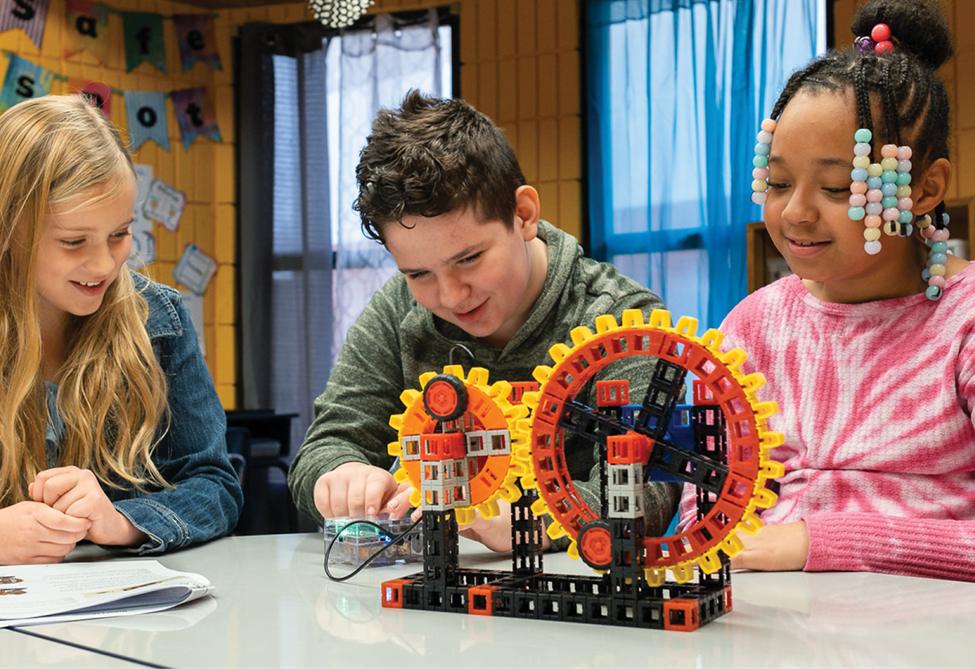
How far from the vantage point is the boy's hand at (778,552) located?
1083 millimetres

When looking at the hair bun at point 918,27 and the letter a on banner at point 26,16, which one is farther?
the letter a on banner at point 26,16

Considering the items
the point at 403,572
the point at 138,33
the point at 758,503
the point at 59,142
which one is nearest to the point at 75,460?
the point at 59,142

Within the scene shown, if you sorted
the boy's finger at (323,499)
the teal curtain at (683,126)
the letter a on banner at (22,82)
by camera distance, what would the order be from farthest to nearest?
the letter a on banner at (22,82) < the teal curtain at (683,126) < the boy's finger at (323,499)

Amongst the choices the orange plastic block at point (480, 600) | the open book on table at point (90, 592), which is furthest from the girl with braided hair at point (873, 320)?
the open book on table at point (90, 592)

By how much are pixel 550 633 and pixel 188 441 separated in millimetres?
843

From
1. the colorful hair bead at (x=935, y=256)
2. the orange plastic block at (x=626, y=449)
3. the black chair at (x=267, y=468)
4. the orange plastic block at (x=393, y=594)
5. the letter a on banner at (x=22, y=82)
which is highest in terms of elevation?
the letter a on banner at (x=22, y=82)

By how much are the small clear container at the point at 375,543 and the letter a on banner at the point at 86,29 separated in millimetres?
3503

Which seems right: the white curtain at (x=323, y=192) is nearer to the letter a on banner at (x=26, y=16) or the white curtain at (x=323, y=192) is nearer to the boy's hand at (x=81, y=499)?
the letter a on banner at (x=26, y=16)

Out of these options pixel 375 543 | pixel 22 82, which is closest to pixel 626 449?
pixel 375 543

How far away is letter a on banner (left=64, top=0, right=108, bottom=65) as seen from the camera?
4143mm

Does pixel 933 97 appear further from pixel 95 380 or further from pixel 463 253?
pixel 95 380

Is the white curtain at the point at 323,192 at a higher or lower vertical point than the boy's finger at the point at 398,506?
higher

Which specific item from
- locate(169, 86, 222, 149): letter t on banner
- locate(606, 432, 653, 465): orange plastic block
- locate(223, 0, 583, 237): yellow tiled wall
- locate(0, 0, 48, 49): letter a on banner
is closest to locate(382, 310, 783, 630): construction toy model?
locate(606, 432, 653, 465): orange plastic block

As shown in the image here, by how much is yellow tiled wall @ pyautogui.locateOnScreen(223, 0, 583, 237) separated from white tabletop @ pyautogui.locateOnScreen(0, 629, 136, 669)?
3.25 meters
